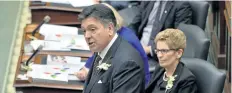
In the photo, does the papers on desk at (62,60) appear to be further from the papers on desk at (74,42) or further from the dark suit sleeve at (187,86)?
the dark suit sleeve at (187,86)

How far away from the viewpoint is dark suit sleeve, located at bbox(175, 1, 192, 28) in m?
3.85

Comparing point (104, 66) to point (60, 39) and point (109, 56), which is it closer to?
point (109, 56)

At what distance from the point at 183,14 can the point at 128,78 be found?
1.88m

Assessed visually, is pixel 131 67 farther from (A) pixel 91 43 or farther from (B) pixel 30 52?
(B) pixel 30 52

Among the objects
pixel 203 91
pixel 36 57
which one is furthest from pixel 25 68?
pixel 203 91

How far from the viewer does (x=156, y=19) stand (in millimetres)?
3994

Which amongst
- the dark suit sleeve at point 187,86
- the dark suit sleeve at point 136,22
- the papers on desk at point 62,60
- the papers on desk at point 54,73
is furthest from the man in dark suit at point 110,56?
the dark suit sleeve at point 136,22

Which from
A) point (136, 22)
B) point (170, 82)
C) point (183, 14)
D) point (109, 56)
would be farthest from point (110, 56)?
point (136, 22)

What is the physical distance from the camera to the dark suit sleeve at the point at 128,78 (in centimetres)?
206

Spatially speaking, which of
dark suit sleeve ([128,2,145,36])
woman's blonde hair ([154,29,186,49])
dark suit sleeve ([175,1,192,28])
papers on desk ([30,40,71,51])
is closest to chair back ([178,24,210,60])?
dark suit sleeve ([175,1,192,28])

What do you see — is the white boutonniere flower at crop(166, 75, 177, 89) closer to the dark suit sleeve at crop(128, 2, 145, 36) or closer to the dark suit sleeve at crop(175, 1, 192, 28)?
the dark suit sleeve at crop(175, 1, 192, 28)

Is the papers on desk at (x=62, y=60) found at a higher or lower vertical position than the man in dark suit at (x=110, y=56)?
lower

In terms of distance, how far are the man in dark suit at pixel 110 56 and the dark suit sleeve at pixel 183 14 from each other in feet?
5.71

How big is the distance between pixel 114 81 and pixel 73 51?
5.05ft
